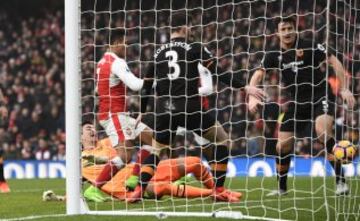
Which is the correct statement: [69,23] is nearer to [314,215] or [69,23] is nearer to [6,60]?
[314,215]

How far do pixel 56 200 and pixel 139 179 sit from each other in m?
1.05

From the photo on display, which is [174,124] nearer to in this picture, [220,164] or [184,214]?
[220,164]

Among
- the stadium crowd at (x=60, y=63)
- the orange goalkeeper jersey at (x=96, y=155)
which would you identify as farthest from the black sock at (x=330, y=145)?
the stadium crowd at (x=60, y=63)

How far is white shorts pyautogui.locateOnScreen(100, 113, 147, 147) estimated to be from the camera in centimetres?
898

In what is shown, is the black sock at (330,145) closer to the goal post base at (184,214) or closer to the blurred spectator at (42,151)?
the goal post base at (184,214)

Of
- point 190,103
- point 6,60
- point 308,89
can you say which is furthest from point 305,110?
point 6,60

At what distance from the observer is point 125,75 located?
28.3 ft

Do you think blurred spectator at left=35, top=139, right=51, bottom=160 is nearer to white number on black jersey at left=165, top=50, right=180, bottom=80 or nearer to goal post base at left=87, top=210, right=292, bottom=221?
white number on black jersey at left=165, top=50, right=180, bottom=80

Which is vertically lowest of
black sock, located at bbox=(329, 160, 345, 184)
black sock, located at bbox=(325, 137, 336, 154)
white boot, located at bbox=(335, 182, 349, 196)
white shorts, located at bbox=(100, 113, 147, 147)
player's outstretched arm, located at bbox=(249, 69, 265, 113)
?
white boot, located at bbox=(335, 182, 349, 196)

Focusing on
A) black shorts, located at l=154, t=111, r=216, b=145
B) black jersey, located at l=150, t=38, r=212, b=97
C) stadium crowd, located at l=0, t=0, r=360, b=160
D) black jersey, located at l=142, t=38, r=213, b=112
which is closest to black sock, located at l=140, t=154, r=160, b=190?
black shorts, located at l=154, t=111, r=216, b=145

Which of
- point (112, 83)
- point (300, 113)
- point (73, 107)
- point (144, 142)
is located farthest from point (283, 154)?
point (73, 107)

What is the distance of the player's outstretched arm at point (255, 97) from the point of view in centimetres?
789

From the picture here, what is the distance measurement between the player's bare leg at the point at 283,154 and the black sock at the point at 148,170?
4.48ft

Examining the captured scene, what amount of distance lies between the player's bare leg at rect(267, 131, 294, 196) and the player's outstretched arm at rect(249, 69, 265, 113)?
0.66 m
